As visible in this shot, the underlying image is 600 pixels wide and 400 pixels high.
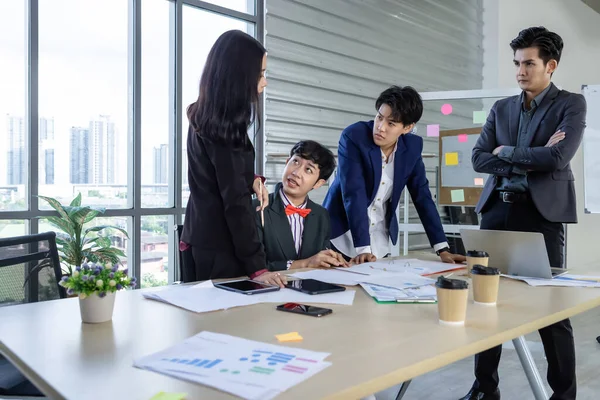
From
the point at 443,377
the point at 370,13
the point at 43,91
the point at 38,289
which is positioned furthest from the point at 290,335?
the point at 370,13

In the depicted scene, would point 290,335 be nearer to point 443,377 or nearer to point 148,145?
point 443,377

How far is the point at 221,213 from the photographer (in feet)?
5.20

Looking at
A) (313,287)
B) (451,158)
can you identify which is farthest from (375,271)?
(451,158)

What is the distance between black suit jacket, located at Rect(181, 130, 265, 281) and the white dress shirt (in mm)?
793

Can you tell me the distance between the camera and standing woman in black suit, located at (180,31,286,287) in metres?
1.50

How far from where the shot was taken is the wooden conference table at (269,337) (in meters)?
0.72

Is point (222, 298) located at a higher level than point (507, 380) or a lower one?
higher

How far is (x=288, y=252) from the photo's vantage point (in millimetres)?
2084

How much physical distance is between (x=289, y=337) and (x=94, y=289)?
1.35ft

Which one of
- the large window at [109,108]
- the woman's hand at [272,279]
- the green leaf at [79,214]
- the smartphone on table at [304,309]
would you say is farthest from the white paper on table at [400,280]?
the large window at [109,108]

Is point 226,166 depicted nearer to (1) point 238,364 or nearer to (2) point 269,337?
(2) point 269,337

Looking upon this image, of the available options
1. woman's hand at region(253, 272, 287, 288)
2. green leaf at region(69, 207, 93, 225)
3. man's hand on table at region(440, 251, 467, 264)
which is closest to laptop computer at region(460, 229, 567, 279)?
man's hand on table at region(440, 251, 467, 264)

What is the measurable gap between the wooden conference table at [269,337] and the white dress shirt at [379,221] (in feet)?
3.15

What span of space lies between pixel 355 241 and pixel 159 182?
246cm
